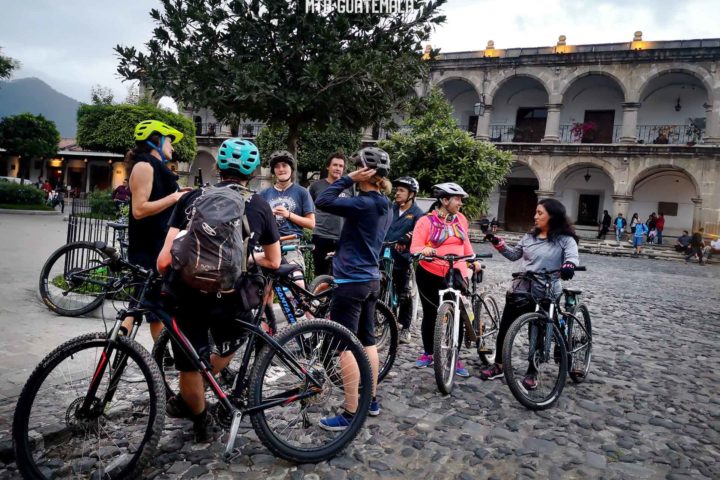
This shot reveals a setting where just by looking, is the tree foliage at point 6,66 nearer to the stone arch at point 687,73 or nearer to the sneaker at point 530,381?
the sneaker at point 530,381

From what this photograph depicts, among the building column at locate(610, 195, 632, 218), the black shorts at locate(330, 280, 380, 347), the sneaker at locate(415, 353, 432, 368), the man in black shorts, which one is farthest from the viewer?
the building column at locate(610, 195, 632, 218)

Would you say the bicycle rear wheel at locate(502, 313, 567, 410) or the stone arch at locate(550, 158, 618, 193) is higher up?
the stone arch at locate(550, 158, 618, 193)

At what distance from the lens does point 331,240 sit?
5.61 meters

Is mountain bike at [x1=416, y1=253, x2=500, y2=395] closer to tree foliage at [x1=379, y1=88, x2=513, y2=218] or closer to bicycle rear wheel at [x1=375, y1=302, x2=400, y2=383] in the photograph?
bicycle rear wheel at [x1=375, y1=302, x2=400, y2=383]

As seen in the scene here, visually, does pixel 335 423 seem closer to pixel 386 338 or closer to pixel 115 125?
pixel 386 338

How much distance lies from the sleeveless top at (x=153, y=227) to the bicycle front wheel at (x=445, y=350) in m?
2.31

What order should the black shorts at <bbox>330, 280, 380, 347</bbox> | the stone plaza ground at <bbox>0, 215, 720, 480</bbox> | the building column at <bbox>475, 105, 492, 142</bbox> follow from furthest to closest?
the building column at <bbox>475, 105, 492, 142</bbox> < the black shorts at <bbox>330, 280, 380, 347</bbox> < the stone plaza ground at <bbox>0, 215, 720, 480</bbox>

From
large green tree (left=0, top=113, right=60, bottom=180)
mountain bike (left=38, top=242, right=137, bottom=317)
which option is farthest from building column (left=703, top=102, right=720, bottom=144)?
large green tree (left=0, top=113, right=60, bottom=180)

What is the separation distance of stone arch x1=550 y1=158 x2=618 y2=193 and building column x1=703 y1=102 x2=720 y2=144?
427 cm

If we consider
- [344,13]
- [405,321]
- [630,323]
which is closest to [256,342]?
[405,321]

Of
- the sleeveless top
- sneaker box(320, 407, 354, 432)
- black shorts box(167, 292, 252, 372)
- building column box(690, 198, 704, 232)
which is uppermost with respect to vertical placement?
building column box(690, 198, 704, 232)

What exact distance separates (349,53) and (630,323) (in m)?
5.74

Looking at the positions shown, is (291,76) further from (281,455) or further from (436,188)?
(281,455)

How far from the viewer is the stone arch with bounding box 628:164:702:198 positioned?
23.2 meters
